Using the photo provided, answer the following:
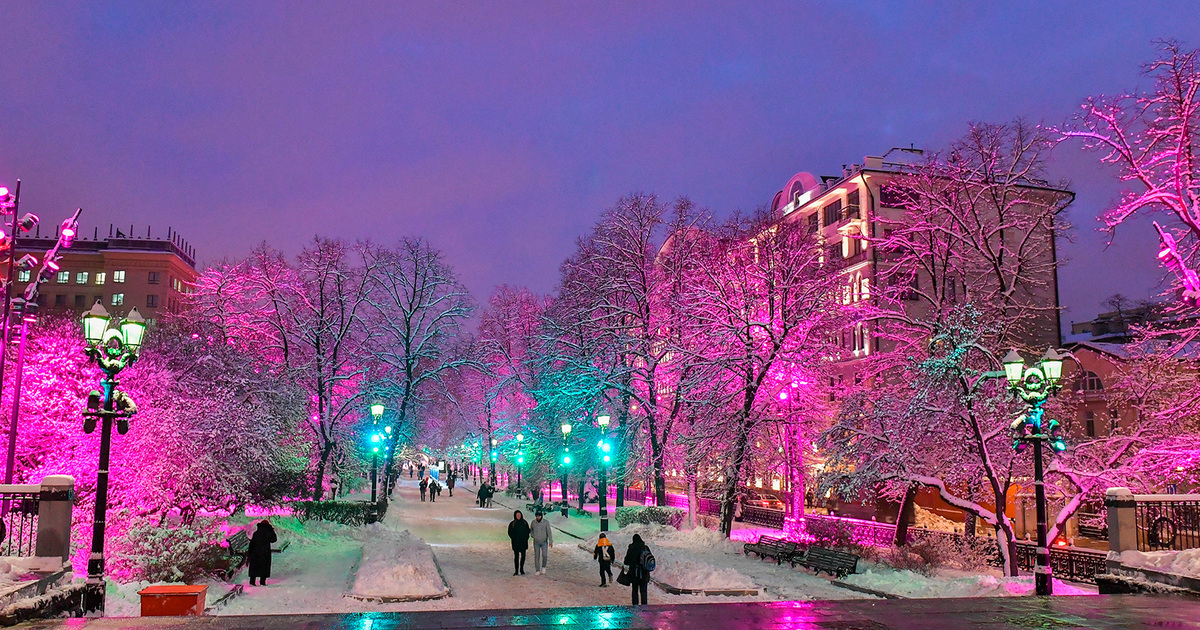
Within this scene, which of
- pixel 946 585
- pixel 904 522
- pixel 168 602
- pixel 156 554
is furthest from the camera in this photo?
pixel 904 522

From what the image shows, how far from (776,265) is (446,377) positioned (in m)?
23.6

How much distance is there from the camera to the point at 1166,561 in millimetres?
13555

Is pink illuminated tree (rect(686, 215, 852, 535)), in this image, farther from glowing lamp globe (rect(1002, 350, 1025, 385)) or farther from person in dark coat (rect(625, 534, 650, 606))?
person in dark coat (rect(625, 534, 650, 606))

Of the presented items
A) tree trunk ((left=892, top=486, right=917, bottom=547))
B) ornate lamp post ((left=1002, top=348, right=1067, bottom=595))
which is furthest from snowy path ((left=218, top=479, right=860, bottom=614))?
ornate lamp post ((left=1002, top=348, right=1067, bottom=595))

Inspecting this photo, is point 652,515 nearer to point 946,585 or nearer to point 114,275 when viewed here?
point 946,585

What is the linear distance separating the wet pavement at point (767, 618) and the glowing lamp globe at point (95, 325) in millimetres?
4141

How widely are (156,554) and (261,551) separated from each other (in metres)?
2.39

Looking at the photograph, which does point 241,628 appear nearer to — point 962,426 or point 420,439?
point 962,426

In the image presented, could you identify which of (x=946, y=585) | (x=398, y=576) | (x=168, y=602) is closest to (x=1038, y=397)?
(x=946, y=585)

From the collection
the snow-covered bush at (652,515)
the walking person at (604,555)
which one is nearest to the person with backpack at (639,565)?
the walking person at (604,555)

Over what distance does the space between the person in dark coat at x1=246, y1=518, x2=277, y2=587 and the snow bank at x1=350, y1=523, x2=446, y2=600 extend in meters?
1.91

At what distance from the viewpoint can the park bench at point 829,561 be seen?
1953cm

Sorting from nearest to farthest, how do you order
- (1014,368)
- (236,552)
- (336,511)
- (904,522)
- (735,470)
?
1. (1014,368)
2. (236,552)
3. (904,522)
4. (735,470)
5. (336,511)

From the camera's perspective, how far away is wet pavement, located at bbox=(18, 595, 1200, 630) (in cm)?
1025
